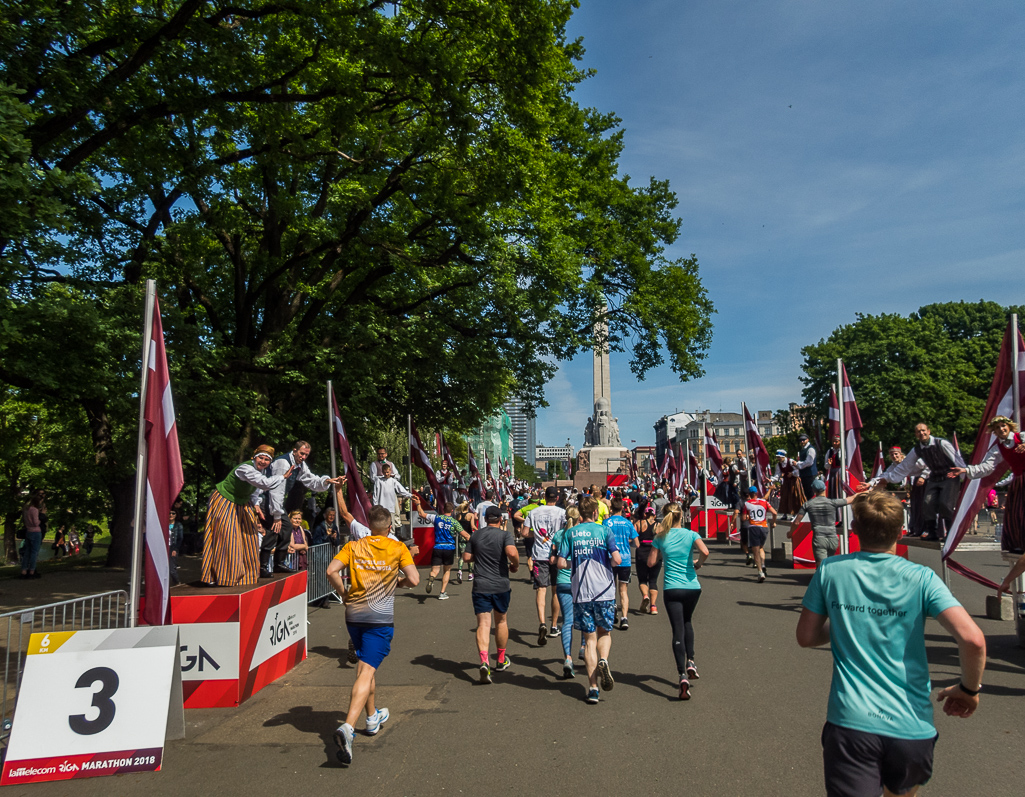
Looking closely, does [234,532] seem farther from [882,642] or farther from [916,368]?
[916,368]

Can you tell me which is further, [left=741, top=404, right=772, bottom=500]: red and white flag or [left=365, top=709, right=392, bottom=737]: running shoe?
[left=741, top=404, right=772, bottom=500]: red and white flag

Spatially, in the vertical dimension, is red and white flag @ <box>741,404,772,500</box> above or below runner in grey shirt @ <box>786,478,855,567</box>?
above

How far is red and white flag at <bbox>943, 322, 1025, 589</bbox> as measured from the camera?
26.3 feet

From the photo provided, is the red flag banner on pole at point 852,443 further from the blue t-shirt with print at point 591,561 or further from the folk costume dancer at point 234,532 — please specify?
the folk costume dancer at point 234,532

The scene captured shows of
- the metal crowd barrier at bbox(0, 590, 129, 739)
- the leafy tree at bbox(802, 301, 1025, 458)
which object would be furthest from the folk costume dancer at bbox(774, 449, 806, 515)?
the leafy tree at bbox(802, 301, 1025, 458)

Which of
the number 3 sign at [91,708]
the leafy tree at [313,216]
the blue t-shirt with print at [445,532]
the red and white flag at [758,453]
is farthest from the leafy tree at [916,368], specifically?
the number 3 sign at [91,708]

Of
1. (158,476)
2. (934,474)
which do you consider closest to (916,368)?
(934,474)

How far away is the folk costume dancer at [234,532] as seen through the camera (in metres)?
7.51

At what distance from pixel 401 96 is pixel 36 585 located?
41.8 ft

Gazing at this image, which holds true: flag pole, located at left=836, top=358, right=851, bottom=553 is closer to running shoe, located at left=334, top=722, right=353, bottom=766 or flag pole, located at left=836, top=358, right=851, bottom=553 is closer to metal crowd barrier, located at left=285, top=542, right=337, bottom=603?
metal crowd barrier, located at left=285, top=542, right=337, bottom=603

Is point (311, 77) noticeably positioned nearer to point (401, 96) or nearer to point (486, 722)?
point (401, 96)

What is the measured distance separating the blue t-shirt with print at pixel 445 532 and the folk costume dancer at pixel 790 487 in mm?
7730

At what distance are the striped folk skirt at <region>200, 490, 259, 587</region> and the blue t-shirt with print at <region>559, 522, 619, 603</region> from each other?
327 centimetres

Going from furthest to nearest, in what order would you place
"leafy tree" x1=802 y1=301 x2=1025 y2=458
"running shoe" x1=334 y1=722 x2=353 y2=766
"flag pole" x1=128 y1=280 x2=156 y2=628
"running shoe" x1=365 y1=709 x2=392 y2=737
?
"leafy tree" x1=802 y1=301 x2=1025 y2=458, "flag pole" x1=128 y1=280 x2=156 y2=628, "running shoe" x1=365 y1=709 x2=392 y2=737, "running shoe" x1=334 y1=722 x2=353 y2=766
